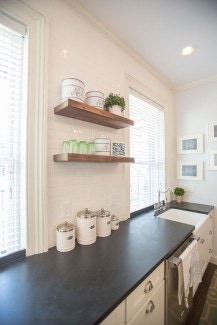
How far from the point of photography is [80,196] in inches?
54.1

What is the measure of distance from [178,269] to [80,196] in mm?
881

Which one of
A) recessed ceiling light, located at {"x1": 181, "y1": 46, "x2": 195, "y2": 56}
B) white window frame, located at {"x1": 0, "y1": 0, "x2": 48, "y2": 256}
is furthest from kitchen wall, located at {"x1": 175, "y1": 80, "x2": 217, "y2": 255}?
white window frame, located at {"x1": 0, "y1": 0, "x2": 48, "y2": 256}

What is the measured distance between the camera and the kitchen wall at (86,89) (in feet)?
3.96

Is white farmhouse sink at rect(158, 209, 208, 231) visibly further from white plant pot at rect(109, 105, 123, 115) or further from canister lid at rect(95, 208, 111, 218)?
white plant pot at rect(109, 105, 123, 115)

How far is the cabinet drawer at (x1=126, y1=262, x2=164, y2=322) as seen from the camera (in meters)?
0.83

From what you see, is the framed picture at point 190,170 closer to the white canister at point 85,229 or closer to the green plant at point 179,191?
the green plant at point 179,191

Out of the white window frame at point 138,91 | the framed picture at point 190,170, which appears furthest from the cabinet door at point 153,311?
the framed picture at point 190,170

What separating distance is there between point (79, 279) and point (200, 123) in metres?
2.56

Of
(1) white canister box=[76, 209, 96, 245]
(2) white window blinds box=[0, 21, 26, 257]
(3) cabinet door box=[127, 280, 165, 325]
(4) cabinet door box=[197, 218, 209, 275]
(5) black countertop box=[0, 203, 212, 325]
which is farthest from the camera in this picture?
(4) cabinet door box=[197, 218, 209, 275]

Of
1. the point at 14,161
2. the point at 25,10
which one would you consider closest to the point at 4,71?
the point at 25,10

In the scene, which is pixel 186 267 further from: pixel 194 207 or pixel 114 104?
pixel 114 104

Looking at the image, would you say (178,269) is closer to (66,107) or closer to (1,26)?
(66,107)

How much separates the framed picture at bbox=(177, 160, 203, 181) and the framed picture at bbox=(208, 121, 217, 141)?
377mm

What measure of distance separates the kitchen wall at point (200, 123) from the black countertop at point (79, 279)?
1.36 meters
